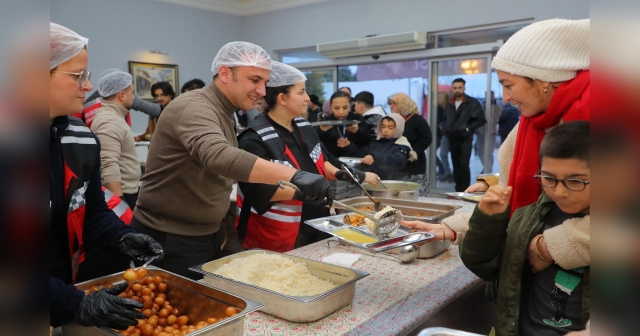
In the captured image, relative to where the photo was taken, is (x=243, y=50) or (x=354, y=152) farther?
(x=354, y=152)

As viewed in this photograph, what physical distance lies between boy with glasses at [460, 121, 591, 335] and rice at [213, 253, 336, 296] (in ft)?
1.52

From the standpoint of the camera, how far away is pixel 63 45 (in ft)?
3.38

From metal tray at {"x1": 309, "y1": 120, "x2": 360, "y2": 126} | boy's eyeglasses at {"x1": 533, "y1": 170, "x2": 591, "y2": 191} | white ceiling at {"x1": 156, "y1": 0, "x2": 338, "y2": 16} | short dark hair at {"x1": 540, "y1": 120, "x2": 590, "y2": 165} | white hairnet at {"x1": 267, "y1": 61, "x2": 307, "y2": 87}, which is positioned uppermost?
white ceiling at {"x1": 156, "y1": 0, "x2": 338, "y2": 16}

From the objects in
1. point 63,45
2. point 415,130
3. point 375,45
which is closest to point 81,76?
point 63,45

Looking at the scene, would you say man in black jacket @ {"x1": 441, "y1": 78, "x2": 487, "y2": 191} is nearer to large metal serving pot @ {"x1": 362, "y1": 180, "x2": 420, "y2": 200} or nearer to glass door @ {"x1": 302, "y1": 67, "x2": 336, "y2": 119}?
glass door @ {"x1": 302, "y1": 67, "x2": 336, "y2": 119}

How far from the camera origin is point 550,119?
1135 millimetres

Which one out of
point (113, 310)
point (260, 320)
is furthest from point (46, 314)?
point (260, 320)

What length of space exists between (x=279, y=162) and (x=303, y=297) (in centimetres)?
92

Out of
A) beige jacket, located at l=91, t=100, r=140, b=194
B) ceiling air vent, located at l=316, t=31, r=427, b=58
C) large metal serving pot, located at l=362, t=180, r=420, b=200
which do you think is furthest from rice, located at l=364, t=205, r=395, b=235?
ceiling air vent, located at l=316, t=31, r=427, b=58

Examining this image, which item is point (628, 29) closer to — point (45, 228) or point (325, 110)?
point (45, 228)

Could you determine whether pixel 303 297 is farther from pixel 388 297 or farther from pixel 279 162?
pixel 279 162

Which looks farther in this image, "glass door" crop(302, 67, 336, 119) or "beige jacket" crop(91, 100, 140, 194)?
"glass door" crop(302, 67, 336, 119)

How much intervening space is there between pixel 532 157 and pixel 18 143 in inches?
47.1

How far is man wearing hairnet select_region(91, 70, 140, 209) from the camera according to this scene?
2.83m
